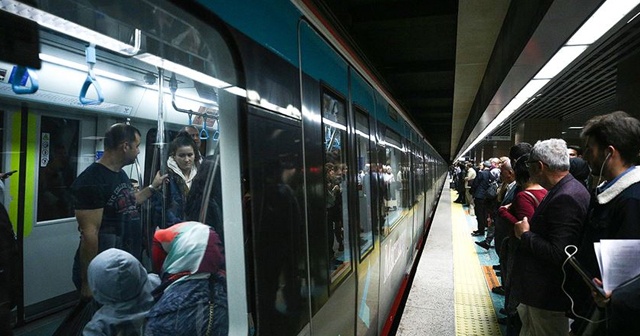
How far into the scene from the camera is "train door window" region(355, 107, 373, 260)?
107 inches

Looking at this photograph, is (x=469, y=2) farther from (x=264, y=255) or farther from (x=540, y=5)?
(x=264, y=255)

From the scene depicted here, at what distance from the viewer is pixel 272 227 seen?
1.39 metres

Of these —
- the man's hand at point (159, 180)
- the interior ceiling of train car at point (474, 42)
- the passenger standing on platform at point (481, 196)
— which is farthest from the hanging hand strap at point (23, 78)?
the passenger standing on platform at point (481, 196)

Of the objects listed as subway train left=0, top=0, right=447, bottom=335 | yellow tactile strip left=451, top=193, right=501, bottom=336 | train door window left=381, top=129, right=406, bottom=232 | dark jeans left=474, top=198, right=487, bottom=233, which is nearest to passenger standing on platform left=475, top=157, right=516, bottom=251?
yellow tactile strip left=451, top=193, right=501, bottom=336

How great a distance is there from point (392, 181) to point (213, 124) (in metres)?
3.54

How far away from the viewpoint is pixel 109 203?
1107 mm

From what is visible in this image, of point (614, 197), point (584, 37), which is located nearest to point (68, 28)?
point (614, 197)

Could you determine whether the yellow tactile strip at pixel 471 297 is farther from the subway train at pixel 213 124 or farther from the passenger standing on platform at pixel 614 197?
the subway train at pixel 213 124

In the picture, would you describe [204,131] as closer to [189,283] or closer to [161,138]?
[161,138]

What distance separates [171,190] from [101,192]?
0.20 metres

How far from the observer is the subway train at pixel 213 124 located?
3.17ft

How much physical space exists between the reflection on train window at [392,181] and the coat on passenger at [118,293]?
2.75 metres

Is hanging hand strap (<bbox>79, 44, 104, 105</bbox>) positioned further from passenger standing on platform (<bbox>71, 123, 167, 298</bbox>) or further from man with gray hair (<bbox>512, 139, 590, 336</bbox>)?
man with gray hair (<bbox>512, 139, 590, 336</bbox>)

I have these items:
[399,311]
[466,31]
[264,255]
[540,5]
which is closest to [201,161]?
[264,255]
